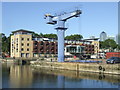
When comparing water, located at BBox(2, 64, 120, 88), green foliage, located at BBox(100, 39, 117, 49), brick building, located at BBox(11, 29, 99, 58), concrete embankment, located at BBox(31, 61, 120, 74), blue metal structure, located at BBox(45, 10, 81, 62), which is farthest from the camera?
green foliage, located at BBox(100, 39, 117, 49)

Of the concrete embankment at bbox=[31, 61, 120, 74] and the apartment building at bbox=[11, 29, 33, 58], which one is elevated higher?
the apartment building at bbox=[11, 29, 33, 58]

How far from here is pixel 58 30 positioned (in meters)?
45.9

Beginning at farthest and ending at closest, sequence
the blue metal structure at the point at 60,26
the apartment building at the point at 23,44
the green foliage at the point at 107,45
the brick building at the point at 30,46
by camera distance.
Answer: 1. the green foliage at the point at 107,45
2. the brick building at the point at 30,46
3. the apartment building at the point at 23,44
4. the blue metal structure at the point at 60,26

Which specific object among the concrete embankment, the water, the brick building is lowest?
the water

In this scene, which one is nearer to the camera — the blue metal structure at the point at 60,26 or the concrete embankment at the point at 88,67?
the concrete embankment at the point at 88,67

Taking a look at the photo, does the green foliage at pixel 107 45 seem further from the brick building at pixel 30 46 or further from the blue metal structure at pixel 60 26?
the blue metal structure at pixel 60 26

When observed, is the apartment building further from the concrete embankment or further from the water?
the water

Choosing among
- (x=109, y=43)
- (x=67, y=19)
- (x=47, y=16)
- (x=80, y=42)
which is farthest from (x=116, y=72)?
(x=109, y=43)

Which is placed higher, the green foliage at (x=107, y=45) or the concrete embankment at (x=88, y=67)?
the green foliage at (x=107, y=45)

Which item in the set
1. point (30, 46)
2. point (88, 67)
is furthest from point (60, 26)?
point (30, 46)

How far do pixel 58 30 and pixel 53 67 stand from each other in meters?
8.97

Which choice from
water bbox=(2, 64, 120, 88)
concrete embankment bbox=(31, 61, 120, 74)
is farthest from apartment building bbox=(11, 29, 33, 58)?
water bbox=(2, 64, 120, 88)

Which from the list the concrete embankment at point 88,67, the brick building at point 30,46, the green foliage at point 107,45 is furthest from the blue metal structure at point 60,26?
the green foliage at point 107,45

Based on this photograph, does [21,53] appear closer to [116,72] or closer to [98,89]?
[116,72]
